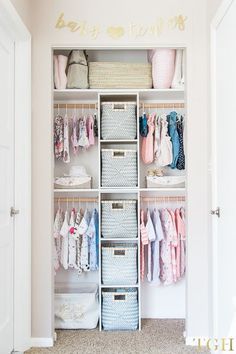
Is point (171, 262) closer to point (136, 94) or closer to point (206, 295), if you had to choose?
point (206, 295)

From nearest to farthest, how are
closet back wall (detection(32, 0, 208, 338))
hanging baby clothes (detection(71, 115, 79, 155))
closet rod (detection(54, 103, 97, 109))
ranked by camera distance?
1. closet back wall (detection(32, 0, 208, 338))
2. hanging baby clothes (detection(71, 115, 79, 155))
3. closet rod (detection(54, 103, 97, 109))

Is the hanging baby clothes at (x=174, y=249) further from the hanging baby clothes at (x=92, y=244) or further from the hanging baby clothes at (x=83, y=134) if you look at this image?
the hanging baby clothes at (x=83, y=134)

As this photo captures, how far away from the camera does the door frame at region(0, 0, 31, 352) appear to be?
8.34 ft

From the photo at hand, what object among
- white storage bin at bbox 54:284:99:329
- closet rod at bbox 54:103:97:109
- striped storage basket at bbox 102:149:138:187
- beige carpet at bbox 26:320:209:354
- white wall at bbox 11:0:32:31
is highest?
white wall at bbox 11:0:32:31

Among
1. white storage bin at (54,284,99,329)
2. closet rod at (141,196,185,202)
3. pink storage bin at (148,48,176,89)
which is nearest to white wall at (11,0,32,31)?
pink storage bin at (148,48,176,89)

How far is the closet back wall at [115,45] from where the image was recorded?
→ 2.66m

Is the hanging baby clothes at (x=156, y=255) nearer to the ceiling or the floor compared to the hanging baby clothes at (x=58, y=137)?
nearer to the floor

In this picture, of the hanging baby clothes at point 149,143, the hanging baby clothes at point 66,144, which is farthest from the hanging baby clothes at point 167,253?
the hanging baby clothes at point 66,144

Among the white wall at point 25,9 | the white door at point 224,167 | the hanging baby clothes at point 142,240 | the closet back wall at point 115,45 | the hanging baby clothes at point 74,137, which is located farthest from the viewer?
the hanging baby clothes at point 74,137

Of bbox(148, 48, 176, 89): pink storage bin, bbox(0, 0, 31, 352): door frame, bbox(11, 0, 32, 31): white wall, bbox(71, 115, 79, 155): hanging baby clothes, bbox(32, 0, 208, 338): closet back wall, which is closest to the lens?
bbox(11, 0, 32, 31): white wall

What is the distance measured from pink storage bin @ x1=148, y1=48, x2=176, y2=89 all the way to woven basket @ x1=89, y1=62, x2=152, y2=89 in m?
0.09

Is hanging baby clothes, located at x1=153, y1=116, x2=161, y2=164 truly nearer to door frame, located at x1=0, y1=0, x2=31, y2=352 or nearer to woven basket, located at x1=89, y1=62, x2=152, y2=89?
woven basket, located at x1=89, y1=62, x2=152, y2=89

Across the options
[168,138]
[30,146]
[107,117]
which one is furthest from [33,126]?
[168,138]

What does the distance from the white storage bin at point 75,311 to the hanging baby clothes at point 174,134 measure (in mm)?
1333
